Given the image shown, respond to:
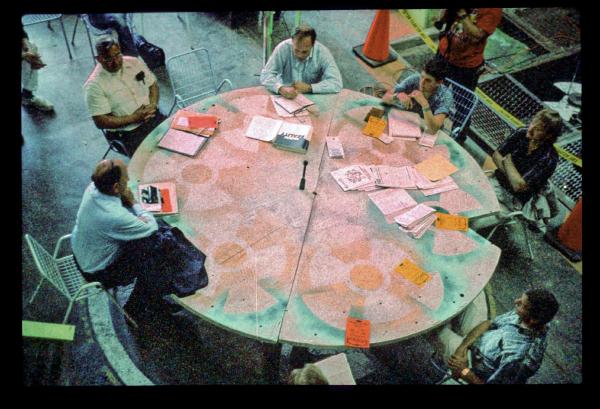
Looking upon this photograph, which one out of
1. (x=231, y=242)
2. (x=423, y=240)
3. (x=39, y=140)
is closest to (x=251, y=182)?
(x=231, y=242)

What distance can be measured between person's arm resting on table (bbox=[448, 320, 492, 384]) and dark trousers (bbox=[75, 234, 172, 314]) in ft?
6.18

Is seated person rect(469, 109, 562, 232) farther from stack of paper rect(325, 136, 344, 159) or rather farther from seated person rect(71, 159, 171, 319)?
seated person rect(71, 159, 171, 319)

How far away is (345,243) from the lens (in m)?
3.45

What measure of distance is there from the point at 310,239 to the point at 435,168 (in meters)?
1.28

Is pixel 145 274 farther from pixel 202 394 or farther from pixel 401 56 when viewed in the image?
pixel 401 56

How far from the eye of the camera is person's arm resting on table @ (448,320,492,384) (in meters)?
3.09

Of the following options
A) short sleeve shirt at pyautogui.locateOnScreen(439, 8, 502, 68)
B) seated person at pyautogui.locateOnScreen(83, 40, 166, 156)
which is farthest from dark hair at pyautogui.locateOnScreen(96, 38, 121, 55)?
→ short sleeve shirt at pyautogui.locateOnScreen(439, 8, 502, 68)

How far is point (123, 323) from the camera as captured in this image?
3.85 m

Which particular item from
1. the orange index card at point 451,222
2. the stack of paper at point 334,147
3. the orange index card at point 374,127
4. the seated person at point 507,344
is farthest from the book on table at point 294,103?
the seated person at point 507,344

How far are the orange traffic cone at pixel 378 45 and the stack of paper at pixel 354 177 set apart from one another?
2784 millimetres

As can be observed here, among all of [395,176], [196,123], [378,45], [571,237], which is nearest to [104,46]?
[196,123]

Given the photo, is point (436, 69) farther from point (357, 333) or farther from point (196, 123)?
point (357, 333)

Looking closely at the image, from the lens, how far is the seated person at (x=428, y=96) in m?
4.23

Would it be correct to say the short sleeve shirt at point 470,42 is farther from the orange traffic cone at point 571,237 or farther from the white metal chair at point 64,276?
the white metal chair at point 64,276
